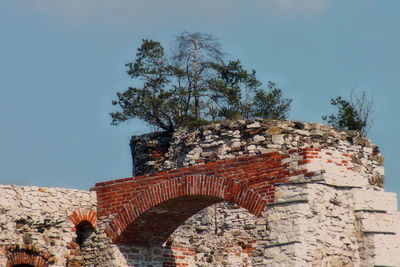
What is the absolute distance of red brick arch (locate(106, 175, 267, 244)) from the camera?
36.0 feet

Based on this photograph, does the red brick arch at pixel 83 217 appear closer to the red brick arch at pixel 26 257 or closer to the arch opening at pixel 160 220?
the arch opening at pixel 160 220

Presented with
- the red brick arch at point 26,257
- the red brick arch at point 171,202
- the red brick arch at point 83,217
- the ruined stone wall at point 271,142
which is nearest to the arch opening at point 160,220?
the red brick arch at point 171,202

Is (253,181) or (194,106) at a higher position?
(194,106)

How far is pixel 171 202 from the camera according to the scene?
11.8 metres

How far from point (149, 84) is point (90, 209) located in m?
6.77

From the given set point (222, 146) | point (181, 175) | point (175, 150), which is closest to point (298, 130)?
point (222, 146)

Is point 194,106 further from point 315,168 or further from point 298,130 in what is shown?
point 315,168

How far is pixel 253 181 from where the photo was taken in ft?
35.7

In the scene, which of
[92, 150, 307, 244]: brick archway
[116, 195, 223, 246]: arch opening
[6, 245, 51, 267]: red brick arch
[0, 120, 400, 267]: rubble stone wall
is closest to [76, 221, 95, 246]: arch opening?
[0, 120, 400, 267]: rubble stone wall

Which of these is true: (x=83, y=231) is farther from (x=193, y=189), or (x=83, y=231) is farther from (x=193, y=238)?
(x=193, y=238)

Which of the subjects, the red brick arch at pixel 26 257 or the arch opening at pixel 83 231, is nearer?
the red brick arch at pixel 26 257

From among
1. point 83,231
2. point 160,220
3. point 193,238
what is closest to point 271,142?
point 193,238

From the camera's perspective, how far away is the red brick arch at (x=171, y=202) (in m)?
11.0

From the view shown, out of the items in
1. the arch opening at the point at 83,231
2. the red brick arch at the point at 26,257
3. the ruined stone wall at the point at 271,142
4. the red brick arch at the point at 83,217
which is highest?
the ruined stone wall at the point at 271,142
